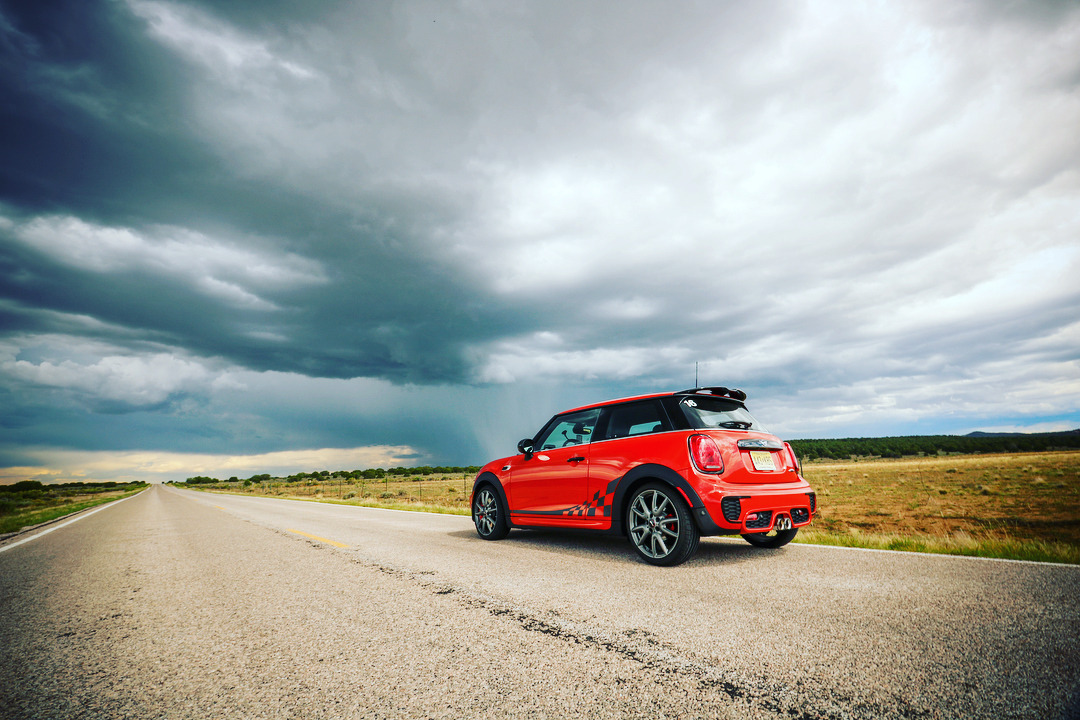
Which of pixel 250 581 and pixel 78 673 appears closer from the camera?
pixel 78 673

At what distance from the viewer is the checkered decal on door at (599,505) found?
5789 mm

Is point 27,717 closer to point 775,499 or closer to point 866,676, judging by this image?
point 866,676

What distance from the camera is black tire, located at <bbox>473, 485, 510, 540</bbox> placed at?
741 cm

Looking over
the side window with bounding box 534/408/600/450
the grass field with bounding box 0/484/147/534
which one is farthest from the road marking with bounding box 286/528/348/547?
the grass field with bounding box 0/484/147/534

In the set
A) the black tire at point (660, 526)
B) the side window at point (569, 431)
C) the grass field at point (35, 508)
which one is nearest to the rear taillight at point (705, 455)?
the black tire at point (660, 526)

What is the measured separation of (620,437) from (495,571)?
2080mm

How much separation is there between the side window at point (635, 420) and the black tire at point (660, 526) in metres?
0.71

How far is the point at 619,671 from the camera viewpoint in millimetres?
2547

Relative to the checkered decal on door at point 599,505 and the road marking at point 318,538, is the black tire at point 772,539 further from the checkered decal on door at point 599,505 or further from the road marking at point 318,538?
the road marking at point 318,538

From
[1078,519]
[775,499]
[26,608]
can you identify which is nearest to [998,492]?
[1078,519]

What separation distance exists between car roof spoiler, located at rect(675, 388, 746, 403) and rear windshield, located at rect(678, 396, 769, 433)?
0.06 m

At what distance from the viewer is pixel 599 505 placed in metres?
5.91

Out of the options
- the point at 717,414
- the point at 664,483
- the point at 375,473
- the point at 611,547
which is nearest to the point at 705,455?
the point at 664,483

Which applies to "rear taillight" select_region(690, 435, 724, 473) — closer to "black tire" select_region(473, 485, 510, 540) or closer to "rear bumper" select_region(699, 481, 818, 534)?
"rear bumper" select_region(699, 481, 818, 534)
